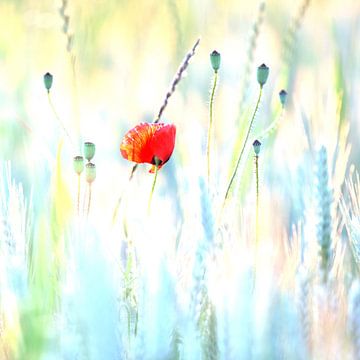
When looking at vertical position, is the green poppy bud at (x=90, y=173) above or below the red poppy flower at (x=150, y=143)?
below

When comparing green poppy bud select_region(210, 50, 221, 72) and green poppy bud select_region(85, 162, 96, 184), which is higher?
green poppy bud select_region(210, 50, 221, 72)

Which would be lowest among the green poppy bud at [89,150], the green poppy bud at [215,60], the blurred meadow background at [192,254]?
the blurred meadow background at [192,254]

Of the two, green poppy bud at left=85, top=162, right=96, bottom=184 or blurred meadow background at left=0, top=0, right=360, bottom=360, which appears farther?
green poppy bud at left=85, top=162, right=96, bottom=184

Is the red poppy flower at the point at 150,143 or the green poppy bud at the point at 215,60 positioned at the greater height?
the green poppy bud at the point at 215,60

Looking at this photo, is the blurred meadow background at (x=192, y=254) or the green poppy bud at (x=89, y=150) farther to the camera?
the green poppy bud at (x=89, y=150)

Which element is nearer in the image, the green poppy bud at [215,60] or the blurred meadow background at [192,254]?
the blurred meadow background at [192,254]

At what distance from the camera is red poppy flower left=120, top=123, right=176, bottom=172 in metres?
0.46

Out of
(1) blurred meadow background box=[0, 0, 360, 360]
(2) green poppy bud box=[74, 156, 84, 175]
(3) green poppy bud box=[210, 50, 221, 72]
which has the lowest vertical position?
(1) blurred meadow background box=[0, 0, 360, 360]

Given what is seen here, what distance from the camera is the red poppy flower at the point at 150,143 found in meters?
0.46

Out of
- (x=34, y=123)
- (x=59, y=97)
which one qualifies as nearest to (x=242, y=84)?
(x=34, y=123)

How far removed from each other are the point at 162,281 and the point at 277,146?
28cm

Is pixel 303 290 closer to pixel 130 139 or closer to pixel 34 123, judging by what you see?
pixel 130 139

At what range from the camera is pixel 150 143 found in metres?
0.46

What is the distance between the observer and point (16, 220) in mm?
419
